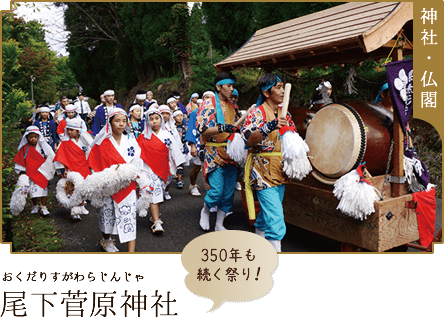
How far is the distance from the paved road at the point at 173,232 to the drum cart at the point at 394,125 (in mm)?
536

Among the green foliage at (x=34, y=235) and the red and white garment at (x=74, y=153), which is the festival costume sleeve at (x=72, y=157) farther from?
the green foliage at (x=34, y=235)

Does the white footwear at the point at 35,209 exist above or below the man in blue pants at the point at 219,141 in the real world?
below

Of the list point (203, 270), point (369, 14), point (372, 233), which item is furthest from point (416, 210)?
point (203, 270)

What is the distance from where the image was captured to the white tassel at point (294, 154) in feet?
10.6

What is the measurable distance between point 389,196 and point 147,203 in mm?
2862

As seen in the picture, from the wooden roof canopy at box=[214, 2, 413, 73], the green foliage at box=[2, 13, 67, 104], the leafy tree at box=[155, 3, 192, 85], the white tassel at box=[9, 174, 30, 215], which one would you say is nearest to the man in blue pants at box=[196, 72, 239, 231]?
the wooden roof canopy at box=[214, 2, 413, 73]

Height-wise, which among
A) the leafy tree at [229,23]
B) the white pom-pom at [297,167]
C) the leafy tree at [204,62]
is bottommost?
the white pom-pom at [297,167]

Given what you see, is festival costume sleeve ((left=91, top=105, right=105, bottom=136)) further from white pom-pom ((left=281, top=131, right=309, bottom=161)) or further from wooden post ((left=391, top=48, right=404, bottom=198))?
wooden post ((left=391, top=48, right=404, bottom=198))

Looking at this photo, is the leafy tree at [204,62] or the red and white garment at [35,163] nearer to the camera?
the red and white garment at [35,163]

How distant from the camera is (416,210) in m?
3.50

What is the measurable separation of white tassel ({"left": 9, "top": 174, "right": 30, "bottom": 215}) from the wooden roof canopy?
3.45m

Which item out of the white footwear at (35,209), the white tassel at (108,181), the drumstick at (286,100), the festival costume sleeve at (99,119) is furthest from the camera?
the festival costume sleeve at (99,119)

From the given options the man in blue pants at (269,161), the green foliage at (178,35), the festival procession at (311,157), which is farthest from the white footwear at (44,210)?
the green foliage at (178,35)

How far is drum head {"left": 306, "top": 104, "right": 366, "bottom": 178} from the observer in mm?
3508
